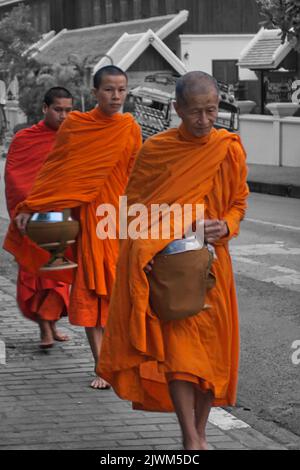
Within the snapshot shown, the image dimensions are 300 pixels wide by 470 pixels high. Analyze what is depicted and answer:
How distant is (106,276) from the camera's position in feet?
21.6

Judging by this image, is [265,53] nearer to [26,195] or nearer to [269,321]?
[269,321]

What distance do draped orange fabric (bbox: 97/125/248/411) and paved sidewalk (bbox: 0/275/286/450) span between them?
34 centimetres

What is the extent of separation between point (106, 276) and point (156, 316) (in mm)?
1715

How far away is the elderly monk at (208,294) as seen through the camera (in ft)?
16.0

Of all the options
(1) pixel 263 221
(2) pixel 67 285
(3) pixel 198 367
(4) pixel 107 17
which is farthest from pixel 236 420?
(4) pixel 107 17

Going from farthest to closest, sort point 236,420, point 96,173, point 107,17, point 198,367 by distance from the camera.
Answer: point 107,17, point 96,173, point 236,420, point 198,367

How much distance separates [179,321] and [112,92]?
1.95 meters

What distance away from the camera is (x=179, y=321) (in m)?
4.91

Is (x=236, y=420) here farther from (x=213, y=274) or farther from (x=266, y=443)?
(x=213, y=274)

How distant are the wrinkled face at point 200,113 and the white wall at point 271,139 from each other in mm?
19973

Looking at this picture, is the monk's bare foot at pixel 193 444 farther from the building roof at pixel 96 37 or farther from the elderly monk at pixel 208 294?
the building roof at pixel 96 37

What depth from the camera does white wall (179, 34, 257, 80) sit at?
44.1 meters

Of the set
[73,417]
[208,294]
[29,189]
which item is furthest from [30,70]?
[208,294]

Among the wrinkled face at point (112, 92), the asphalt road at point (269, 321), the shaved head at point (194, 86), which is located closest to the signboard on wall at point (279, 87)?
the asphalt road at point (269, 321)
